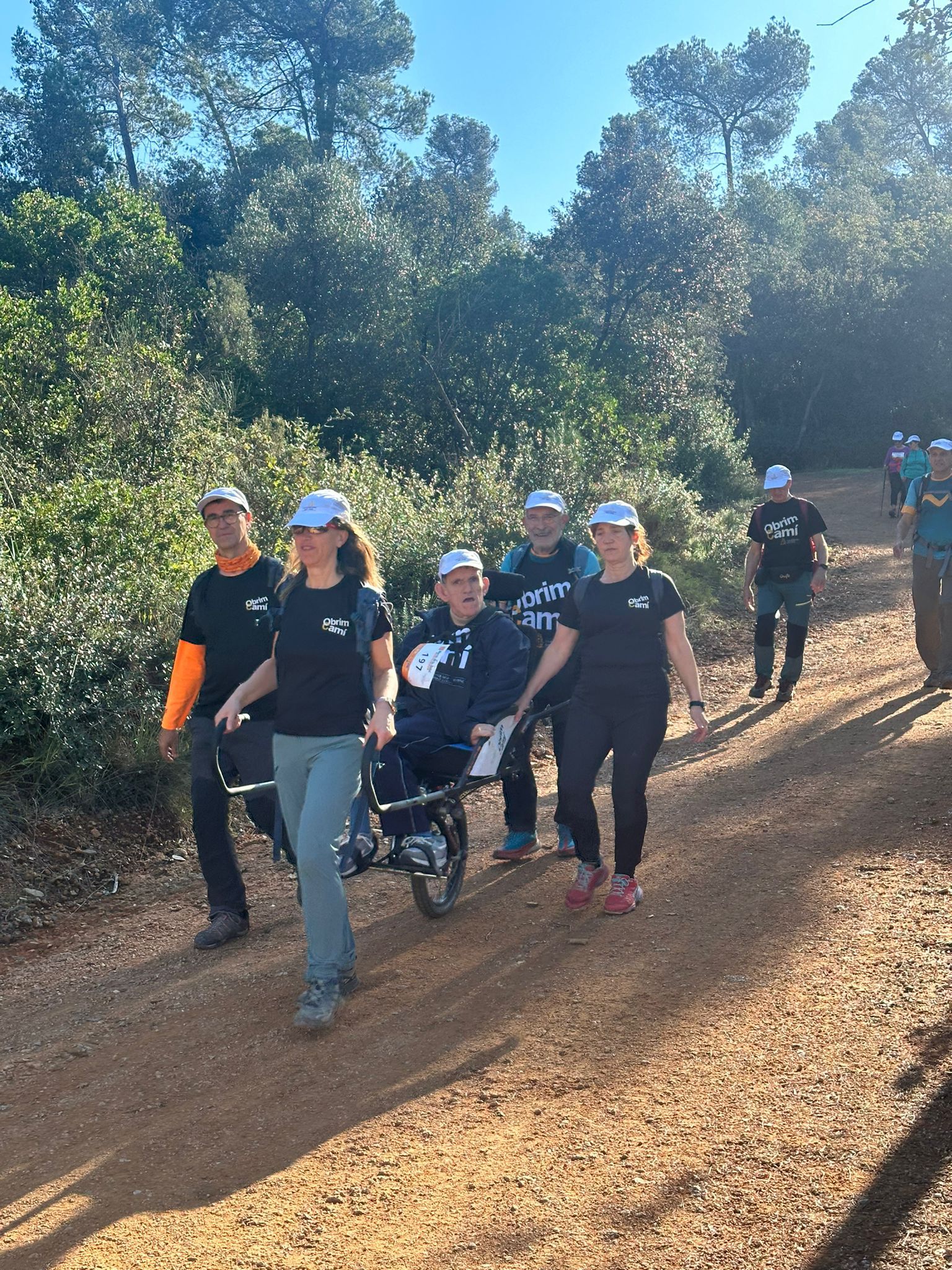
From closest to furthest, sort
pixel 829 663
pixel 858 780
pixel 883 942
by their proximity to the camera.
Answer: pixel 883 942 < pixel 858 780 < pixel 829 663

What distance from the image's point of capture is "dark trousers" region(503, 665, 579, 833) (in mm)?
6723

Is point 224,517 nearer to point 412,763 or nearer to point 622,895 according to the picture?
point 412,763

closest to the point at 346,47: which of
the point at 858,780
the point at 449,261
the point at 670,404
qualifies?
the point at 449,261

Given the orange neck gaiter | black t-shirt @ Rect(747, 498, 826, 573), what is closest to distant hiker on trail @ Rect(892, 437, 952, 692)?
black t-shirt @ Rect(747, 498, 826, 573)

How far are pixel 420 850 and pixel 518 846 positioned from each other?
1.50 metres

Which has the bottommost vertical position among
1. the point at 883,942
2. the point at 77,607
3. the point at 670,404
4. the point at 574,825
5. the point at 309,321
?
the point at 883,942

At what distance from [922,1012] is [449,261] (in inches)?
905

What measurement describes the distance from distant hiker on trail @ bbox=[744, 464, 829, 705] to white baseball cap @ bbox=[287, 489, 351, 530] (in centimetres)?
610

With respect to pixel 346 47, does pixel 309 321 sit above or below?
below

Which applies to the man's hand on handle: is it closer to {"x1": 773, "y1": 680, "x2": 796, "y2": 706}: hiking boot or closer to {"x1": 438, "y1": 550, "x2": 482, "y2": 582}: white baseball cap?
{"x1": 438, "y1": 550, "x2": 482, "y2": 582}: white baseball cap

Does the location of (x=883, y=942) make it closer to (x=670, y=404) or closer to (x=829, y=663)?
(x=829, y=663)

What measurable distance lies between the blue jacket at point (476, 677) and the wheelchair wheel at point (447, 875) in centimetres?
42

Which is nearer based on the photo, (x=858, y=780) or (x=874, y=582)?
(x=858, y=780)

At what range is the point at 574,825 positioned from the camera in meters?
5.89
